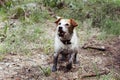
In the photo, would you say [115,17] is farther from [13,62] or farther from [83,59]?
[13,62]

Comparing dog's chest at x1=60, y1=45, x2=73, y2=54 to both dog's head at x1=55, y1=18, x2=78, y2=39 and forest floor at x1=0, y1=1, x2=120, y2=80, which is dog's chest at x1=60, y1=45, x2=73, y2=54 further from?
forest floor at x1=0, y1=1, x2=120, y2=80

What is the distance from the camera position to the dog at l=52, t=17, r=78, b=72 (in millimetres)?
6027

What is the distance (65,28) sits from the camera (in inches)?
236

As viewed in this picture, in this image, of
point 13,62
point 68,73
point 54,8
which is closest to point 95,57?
point 68,73

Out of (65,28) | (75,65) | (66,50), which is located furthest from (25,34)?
(65,28)

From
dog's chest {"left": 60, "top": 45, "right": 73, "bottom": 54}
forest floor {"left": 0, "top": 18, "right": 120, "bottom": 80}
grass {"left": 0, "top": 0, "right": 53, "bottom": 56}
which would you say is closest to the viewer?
forest floor {"left": 0, "top": 18, "right": 120, "bottom": 80}

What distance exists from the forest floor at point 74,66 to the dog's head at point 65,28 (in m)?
0.62

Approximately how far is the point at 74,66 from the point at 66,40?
0.63m

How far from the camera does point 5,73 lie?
6.23m

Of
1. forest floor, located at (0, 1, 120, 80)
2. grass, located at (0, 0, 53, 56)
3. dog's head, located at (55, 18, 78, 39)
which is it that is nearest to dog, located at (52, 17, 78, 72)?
dog's head, located at (55, 18, 78, 39)

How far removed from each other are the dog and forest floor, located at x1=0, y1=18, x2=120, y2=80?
226mm

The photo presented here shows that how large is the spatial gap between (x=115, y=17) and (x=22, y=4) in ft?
9.01

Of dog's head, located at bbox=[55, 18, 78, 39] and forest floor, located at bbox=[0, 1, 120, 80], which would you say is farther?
forest floor, located at bbox=[0, 1, 120, 80]

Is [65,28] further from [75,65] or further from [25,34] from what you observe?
[25,34]
